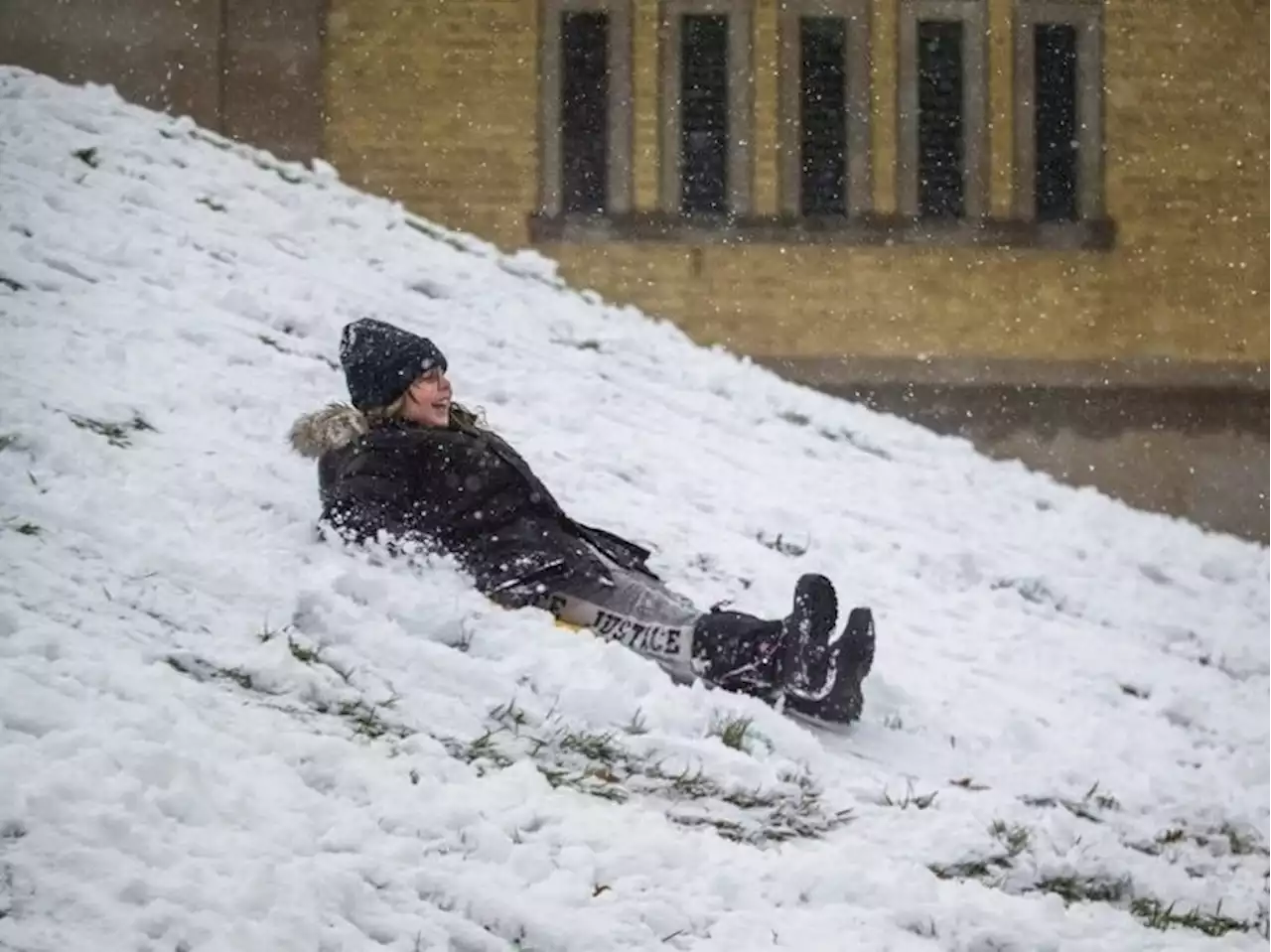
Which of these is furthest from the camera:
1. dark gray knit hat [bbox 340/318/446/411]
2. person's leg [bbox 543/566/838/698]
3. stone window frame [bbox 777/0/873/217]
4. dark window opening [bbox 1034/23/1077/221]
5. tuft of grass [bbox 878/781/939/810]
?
stone window frame [bbox 777/0/873/217]

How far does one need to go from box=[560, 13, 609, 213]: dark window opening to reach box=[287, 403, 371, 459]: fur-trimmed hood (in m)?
3.13

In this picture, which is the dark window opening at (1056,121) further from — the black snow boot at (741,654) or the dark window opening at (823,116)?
the black snow boot at (741,654)

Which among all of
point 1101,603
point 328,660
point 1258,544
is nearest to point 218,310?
point 328,660

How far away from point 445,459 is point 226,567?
2.11 ft

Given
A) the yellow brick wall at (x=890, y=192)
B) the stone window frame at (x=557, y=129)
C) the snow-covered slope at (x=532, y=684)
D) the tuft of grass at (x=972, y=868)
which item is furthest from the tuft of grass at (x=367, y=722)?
the stone window frame at (x=557, y=129)

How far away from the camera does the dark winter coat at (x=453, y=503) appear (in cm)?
430

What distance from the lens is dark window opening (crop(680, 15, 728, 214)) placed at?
752cm

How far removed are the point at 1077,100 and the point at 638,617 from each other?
12.4 feet

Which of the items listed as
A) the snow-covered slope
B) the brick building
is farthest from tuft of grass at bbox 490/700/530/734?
the brick building

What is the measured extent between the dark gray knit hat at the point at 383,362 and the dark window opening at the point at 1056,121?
3510 millimetres

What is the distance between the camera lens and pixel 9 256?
5727mm

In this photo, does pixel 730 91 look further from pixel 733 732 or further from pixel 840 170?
pixel 733 732

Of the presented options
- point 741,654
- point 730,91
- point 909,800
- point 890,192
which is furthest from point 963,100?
point 909,800

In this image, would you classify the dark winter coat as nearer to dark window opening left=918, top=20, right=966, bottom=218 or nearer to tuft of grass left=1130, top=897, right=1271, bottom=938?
tuft of grass left=1130, top=897, right=1271, bottom=938
